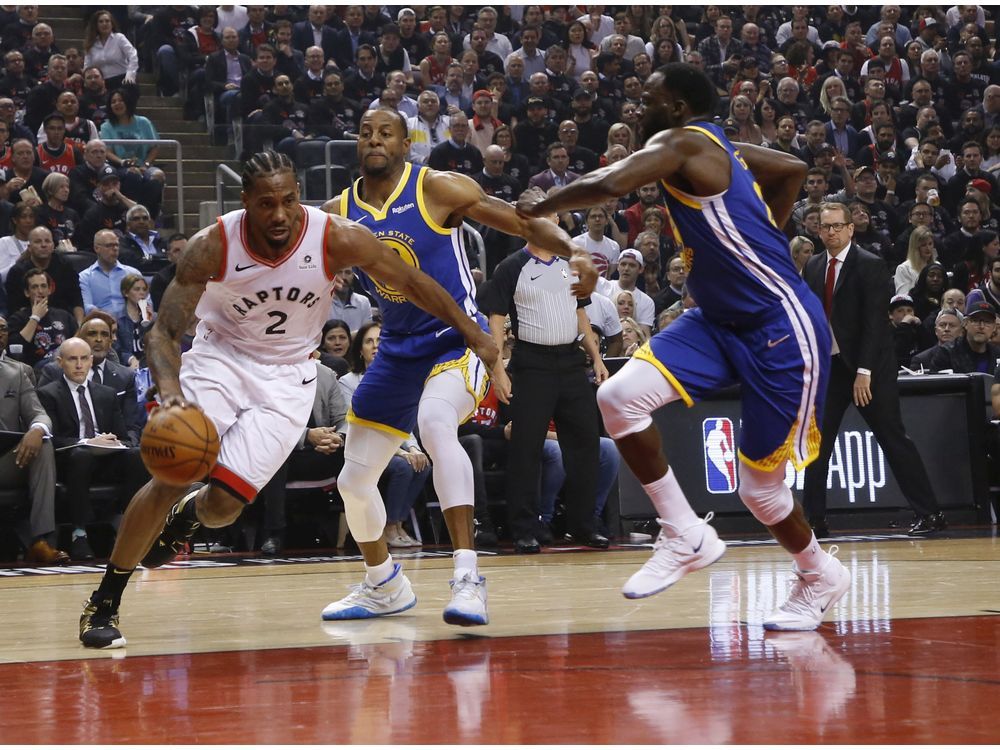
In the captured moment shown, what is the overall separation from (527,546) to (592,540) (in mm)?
487

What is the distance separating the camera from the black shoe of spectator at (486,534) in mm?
9742

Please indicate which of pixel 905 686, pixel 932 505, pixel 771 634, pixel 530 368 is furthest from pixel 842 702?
pixel 932 505

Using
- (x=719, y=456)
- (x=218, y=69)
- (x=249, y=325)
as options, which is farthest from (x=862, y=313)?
(x=218, y=69)

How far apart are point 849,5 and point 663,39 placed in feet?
11.9

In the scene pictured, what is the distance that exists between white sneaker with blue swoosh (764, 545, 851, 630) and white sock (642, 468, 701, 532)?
46 centimetres

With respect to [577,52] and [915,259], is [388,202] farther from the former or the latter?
[577,52]

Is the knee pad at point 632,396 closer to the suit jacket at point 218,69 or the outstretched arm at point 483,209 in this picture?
the outstretched arm at point 483,209

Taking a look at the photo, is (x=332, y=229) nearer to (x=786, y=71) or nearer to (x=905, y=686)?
(x=905, y=686)

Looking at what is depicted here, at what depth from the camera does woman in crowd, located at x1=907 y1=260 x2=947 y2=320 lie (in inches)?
526

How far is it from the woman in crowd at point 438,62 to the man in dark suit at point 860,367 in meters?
7.33

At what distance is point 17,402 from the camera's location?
944 cm

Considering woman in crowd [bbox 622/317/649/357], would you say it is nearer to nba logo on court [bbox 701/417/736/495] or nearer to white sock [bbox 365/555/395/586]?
nba logo on court [bbox 701/417/736/495]

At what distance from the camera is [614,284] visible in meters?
12.2

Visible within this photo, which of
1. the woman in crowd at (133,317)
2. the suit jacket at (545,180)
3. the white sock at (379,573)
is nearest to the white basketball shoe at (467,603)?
the white sock at (379,573)
